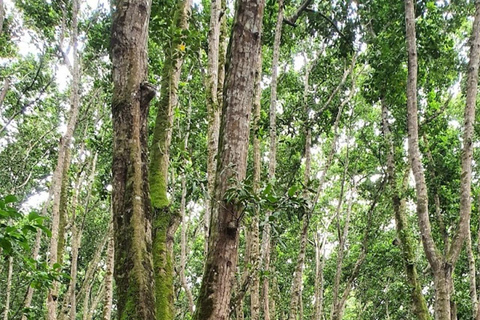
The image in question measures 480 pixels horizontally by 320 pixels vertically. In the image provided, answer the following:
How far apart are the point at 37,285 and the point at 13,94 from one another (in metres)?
11.0

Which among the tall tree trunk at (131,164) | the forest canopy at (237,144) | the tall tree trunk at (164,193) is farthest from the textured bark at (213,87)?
the tall tree trunk at (131,164)

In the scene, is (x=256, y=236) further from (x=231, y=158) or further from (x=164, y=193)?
(x=231, y=158)

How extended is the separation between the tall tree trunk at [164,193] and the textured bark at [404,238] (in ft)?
21.0

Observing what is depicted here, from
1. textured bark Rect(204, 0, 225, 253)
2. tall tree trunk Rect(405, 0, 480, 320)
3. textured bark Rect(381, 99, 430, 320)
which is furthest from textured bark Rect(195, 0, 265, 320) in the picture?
textured bark Rect(381, 99, 430, 320)

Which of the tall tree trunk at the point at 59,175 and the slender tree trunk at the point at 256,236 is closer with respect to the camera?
the slender tree trunk at the point at 256,236

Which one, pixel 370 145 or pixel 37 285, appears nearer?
pixel 37 285

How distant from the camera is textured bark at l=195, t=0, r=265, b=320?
2425 mm

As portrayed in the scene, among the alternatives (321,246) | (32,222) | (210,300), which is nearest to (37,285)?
Answer: (32,222)

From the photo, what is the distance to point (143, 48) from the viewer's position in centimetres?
304

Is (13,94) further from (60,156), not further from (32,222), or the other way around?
(32,222)

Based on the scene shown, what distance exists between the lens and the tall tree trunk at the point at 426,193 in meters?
4.53

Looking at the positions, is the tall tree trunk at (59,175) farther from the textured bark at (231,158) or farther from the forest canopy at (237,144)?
the textured bark at (231,158)

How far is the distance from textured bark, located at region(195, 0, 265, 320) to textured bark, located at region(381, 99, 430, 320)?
7.12 m

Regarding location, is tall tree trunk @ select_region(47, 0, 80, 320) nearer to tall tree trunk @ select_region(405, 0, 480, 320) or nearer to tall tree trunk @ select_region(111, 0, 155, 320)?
tall tree trunk @ select_region(111, 0, 155, 320)
